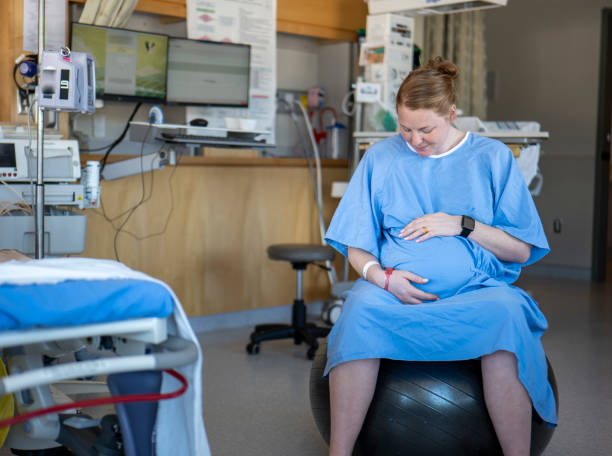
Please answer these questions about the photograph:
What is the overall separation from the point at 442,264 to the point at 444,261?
0.03ft

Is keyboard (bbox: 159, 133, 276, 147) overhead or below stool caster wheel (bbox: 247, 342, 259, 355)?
overhead

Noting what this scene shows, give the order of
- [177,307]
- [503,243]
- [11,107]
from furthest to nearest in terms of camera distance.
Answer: [11,107] < [503,243] < [177,307]

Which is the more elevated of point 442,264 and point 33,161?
point 33,161

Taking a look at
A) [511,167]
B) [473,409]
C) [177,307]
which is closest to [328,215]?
[511,167]

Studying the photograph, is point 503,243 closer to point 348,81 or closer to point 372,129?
point 372,129

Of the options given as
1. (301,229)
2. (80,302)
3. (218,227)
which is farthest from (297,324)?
(80,302)

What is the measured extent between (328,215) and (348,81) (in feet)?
2.80

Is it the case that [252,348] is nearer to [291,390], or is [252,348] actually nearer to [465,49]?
[291,390]

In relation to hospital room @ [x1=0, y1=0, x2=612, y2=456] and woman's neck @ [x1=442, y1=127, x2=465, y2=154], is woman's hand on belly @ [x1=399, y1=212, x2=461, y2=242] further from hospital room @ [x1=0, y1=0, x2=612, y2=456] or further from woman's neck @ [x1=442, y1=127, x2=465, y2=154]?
woman's neck @ [x1=442, y1=127, x2=465, y2=154]

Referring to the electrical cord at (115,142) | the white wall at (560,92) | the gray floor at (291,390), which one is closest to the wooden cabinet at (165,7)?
the electrical cord at (115,142)

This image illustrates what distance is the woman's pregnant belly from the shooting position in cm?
213

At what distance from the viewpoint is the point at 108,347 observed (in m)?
1.65

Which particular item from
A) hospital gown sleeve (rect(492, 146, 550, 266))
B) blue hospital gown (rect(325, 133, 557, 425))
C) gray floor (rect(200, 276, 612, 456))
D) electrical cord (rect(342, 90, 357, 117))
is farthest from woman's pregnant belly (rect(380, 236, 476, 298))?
electrical cord (rect(342, 90, 357, 117))

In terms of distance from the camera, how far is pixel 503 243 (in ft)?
7.11
